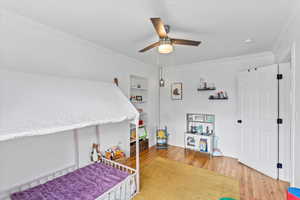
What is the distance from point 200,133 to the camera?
3.96 meters

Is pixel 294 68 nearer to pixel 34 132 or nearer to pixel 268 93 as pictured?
pixel 268 93

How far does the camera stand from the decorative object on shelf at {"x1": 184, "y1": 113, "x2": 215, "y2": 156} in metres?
3.70

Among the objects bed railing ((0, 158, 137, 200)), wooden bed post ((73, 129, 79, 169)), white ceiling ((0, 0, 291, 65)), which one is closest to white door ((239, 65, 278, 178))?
white ceiling ((0, 0, 291, 65))

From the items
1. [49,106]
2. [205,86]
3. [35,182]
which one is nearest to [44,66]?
[49,106]

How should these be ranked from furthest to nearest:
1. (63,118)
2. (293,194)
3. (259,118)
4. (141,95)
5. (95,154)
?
(141,95)
(259,118)
(95,154)
(63,118)
(293,194)

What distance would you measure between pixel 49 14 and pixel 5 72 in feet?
2.92

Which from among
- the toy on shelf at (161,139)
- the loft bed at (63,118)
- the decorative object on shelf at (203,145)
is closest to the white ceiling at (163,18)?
the loft bed at (63,118)

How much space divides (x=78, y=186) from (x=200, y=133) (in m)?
3.18

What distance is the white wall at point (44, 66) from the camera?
1751mm

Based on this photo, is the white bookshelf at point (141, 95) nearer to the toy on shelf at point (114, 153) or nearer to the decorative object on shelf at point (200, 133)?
the toy on shelf at point (114, 153)

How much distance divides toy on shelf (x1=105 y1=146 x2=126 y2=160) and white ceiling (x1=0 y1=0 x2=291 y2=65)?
2.20 metres

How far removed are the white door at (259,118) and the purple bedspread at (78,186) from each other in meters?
2.74

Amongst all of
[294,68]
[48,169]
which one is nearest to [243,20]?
[294,68]

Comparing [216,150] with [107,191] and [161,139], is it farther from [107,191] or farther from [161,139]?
[107,191]
